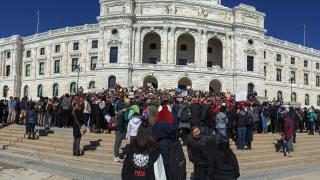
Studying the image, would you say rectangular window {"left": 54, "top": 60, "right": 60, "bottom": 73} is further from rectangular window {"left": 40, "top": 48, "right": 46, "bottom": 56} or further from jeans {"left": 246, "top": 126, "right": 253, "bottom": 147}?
jeans {"left": 246, "top": 126, "right": 253, "bottom": 147}

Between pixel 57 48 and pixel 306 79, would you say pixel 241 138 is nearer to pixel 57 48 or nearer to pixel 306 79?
pixel 57 48

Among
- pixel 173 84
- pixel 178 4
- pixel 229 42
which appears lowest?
pixel 173 84

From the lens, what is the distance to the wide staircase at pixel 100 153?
14.0 metres

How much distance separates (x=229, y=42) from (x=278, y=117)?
31.1 metres

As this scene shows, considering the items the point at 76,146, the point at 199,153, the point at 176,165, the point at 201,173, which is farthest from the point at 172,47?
the point at 176,165

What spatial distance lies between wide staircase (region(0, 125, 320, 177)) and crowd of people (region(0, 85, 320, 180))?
2.04 ft

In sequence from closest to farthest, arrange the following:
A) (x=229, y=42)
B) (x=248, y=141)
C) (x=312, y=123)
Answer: (x=248, y=141) → (x=312, y=123) → (x=229, y=42)

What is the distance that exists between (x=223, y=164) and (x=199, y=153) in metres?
0.89

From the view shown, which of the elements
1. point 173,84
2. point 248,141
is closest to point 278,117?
point 248,141

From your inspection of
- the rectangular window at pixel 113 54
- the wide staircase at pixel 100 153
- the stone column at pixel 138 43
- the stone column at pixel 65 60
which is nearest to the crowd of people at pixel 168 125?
the wide staircase at pixel 100 153

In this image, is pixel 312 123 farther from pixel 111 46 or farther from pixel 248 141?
pixel 111 46

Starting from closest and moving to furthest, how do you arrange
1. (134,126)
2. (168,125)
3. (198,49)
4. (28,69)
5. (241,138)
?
1. (168,125)
2. (134,126)
3. (241,138)
4. (198,49)
5. (28,69)

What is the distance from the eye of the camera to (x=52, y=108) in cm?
2302

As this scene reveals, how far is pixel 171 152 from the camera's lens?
275 inches
